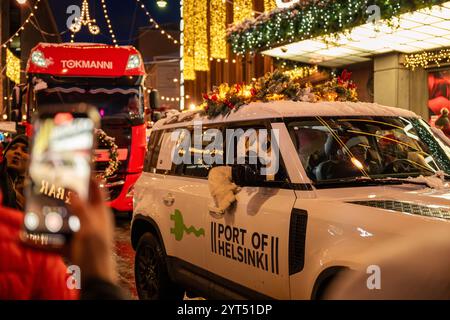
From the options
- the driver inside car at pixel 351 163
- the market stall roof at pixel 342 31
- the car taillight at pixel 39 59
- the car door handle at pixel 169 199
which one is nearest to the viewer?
the driver inside car at pixel 351 163

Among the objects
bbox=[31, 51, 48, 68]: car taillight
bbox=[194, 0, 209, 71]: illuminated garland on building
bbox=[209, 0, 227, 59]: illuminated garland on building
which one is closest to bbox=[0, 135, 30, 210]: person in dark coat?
bbox=[31, 51, 48, 68]: car taillight

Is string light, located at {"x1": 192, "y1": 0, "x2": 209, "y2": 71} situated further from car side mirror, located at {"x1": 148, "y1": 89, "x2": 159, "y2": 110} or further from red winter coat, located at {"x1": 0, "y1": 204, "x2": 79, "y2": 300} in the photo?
red winter coat, located at {"x1": 0, "y1": 204, "x2": 79, "y2": 300}

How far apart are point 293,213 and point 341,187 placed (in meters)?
0.47

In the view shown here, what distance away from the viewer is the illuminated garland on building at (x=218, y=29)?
78.9 ft

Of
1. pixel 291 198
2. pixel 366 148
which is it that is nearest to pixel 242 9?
pixel 366 148

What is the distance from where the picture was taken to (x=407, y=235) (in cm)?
318

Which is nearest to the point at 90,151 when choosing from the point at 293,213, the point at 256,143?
the point at 293,213

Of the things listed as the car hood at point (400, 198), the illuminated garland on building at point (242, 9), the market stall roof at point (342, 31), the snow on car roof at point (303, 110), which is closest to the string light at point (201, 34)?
the illuminated garland on building at point (242, 9)

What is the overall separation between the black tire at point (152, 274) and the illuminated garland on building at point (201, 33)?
22.5 m

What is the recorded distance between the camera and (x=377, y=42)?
1423 cm

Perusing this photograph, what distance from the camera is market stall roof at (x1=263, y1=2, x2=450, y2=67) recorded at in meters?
11.8

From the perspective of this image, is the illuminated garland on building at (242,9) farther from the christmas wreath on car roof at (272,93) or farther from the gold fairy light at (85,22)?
the christmas wreath on car roof at (272,93)

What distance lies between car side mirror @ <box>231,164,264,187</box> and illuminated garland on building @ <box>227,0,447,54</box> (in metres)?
7.63
